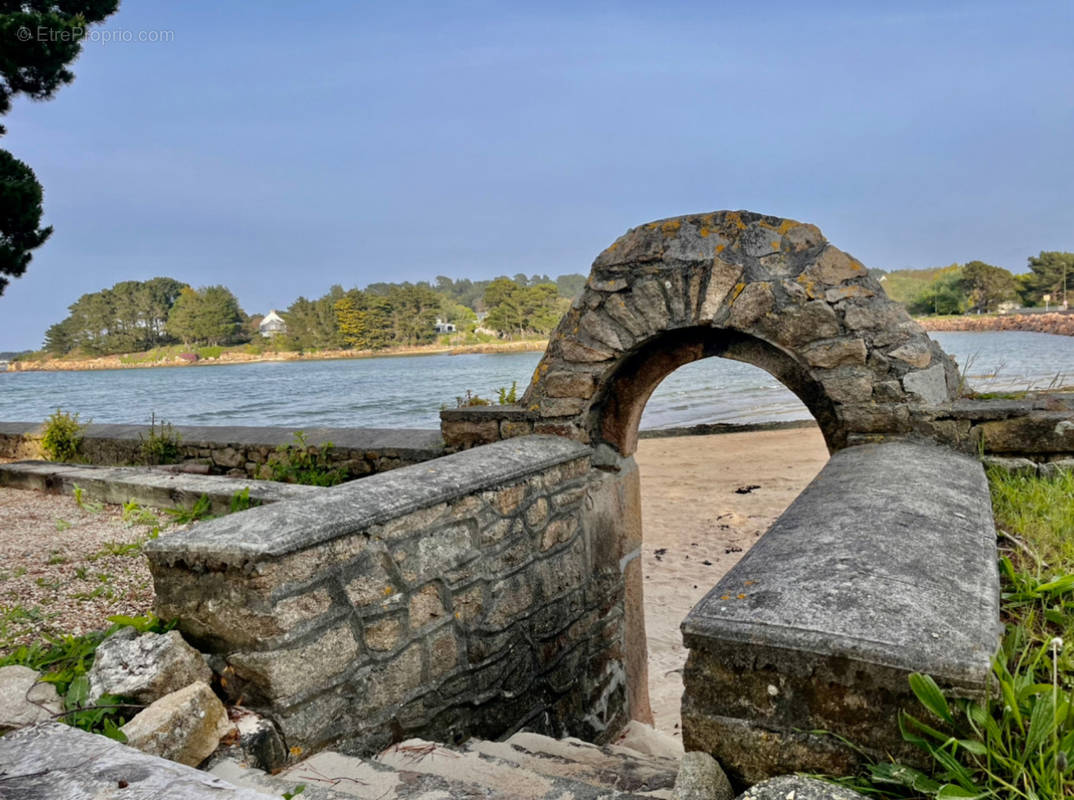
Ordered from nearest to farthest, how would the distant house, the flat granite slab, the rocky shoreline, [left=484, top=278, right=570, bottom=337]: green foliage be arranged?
1. the flat granite slab
2. the rocky shoreline
3. [left=484, top=278, right=570, bottom=337]: green foliage
4. the distant house

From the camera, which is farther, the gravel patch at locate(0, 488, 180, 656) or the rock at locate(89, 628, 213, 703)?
the gravel patch at locate(0, 488, 180, 656)

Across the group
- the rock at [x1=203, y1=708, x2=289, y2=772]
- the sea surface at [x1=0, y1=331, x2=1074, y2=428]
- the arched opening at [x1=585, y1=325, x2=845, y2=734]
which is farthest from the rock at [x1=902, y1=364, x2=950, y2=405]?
the sea surface at [x1=0, y1=331, x2=1074, y2=428]

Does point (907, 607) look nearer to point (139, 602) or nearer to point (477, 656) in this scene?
point (477, 656)

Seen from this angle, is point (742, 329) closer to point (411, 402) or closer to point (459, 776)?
point (459, 776)

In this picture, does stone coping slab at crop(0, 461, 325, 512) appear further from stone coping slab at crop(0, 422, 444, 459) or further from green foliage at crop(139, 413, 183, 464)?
stone coping slab at crop(0, 422, 444, 459)

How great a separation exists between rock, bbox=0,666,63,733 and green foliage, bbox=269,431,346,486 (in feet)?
10.3

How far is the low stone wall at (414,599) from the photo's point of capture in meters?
2.41

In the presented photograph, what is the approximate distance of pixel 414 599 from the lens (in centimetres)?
295

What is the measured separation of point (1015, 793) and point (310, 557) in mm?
2082

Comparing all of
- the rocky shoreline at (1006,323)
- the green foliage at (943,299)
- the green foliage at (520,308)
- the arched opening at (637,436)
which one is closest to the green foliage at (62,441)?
the arched opening at (637,436)

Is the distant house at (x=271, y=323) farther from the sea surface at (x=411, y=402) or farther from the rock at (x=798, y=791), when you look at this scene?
the rock at (x=798, y=791)

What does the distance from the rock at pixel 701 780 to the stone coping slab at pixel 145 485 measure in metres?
2.82

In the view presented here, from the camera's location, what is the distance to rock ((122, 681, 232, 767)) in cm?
200

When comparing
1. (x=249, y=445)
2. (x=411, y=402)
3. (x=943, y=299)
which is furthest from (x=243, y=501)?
(x=943, y=299)
